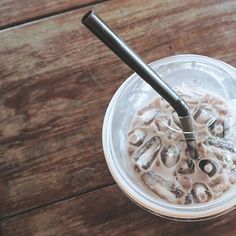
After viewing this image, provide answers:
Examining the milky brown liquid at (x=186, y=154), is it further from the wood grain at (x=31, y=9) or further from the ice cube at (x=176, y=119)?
the wood grain at (x=31, y=9)

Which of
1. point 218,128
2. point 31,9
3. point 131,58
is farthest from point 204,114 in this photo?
point 31,9

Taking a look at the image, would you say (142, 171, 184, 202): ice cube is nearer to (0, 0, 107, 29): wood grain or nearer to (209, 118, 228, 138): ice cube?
(209, 118, 228, 138): ice cube

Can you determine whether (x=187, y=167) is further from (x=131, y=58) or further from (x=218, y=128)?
(x=131, y=58)

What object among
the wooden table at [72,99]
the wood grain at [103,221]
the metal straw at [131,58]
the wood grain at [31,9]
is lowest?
the wood grain at [103,221]

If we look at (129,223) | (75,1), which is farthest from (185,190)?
(75,1)

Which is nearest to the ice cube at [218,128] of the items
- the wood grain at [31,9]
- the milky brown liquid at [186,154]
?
the milky brown liquid at [186,154]

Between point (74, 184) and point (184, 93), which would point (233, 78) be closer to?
point (184, 93)
